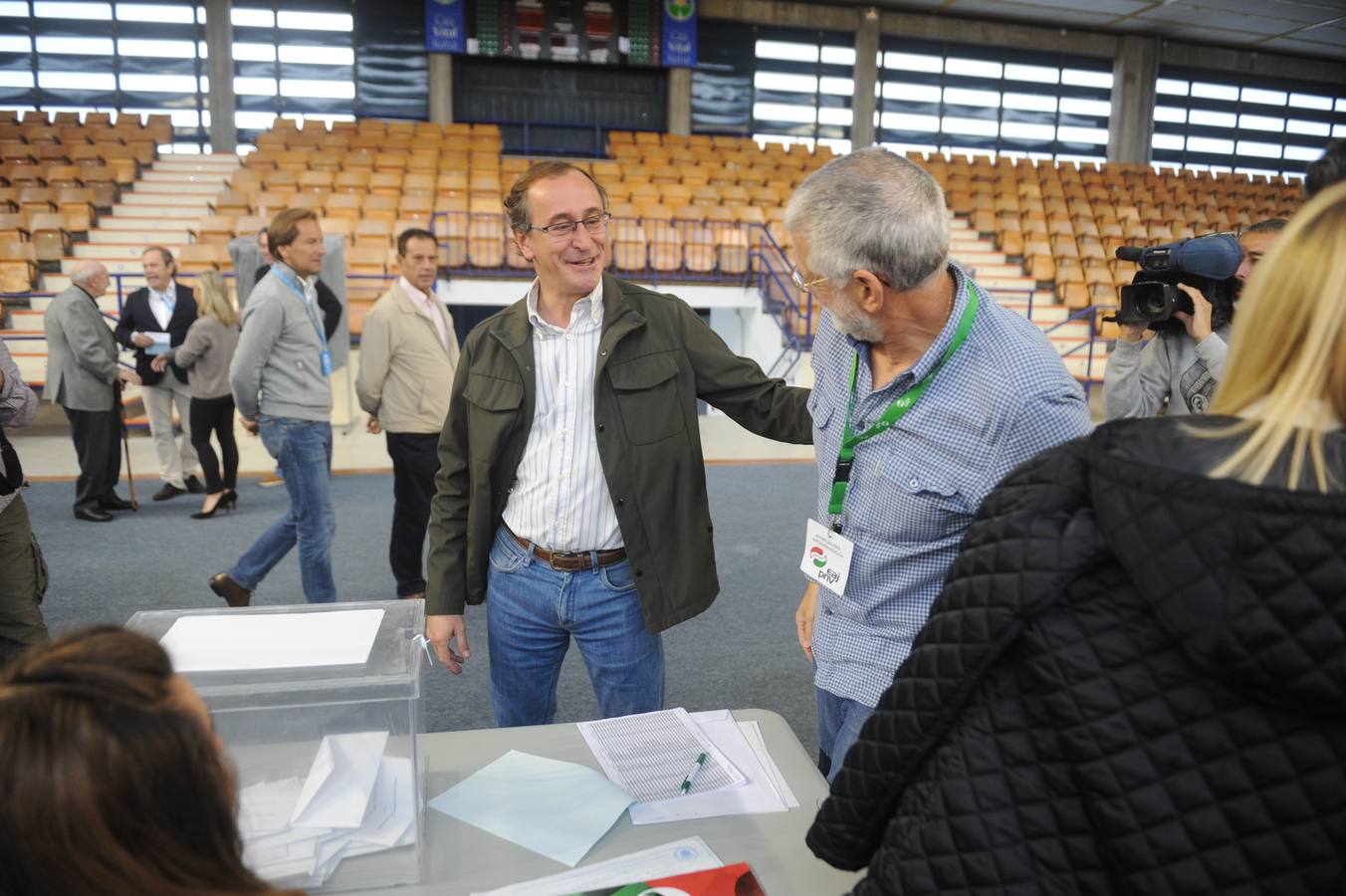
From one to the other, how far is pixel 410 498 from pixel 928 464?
266 cm

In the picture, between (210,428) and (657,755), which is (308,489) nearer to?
(210,428)

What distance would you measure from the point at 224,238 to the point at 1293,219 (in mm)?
→ 9362

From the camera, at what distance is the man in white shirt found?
504cm

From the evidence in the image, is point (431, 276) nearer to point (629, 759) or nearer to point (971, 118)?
point (629, 759)

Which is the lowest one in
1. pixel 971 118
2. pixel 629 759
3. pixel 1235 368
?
pixel 629 759

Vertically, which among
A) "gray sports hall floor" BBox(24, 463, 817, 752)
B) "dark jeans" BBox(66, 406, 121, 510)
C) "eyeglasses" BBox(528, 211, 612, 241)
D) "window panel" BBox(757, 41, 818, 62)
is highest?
"window panel" BBox(757, 41, 818, 62)

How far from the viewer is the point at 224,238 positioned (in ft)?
27.8

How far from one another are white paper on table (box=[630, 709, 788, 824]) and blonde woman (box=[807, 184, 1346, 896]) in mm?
410

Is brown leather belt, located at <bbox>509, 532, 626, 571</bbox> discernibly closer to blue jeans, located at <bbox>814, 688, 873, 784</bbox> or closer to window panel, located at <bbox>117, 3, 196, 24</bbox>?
blue jeans, located at <bbox>814, 688, 873, 784</bbox>

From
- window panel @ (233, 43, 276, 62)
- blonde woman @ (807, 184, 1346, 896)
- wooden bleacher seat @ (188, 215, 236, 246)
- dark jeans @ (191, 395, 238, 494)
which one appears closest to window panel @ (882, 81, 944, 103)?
window panel @ (233, 43, 276, 62)

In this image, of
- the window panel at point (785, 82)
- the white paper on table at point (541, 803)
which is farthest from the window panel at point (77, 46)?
the white paper on table at point (541, 803)

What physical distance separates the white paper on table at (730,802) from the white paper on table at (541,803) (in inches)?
1.5

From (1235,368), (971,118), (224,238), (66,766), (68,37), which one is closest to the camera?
(66,766)

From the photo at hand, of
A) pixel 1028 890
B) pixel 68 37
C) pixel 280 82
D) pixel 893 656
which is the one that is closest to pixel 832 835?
pixel 1028 890
